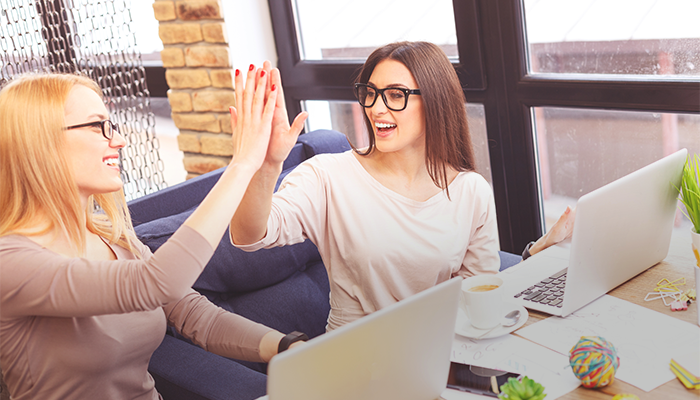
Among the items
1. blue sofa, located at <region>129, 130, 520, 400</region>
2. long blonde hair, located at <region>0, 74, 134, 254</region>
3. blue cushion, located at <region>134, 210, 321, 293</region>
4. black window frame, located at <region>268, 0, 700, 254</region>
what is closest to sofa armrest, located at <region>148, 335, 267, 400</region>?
blue sofa, located at <region>129, 130, 520, 400</region>

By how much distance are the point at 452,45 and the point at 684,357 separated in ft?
5.09

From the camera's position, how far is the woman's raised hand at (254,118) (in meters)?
1.08

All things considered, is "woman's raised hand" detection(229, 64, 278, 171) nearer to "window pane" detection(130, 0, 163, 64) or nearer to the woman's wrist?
the woman's wrist

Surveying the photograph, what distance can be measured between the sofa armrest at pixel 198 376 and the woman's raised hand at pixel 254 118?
51cm

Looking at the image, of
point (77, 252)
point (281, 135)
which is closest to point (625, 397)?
point (281, 135)

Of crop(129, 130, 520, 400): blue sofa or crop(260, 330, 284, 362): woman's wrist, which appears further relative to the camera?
crop(129, 130, 520, 400): blue sofa

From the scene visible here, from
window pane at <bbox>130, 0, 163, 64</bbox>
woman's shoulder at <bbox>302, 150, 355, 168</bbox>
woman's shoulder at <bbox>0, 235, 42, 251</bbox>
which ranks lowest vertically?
woman's shoulder at <bbox>302, 150, 355, 168</bbox>

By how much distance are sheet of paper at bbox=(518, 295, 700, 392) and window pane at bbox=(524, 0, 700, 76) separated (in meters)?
0.96

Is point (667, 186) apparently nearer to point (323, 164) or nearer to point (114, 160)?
point (323, 164)

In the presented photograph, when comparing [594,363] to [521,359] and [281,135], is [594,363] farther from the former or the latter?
[281,135]

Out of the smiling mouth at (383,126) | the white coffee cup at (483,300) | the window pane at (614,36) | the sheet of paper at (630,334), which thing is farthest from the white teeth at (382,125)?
the window pane at (614,36)

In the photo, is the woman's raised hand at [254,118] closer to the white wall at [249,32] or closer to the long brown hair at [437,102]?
the long brown hair at [437,102]

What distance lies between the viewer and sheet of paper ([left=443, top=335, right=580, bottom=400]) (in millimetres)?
1000

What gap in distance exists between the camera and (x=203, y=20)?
8.52 feet
